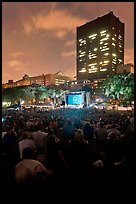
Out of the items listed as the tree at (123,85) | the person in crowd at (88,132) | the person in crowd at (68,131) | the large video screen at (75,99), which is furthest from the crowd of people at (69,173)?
the large video screen at (75,99)

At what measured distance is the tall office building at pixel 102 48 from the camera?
581ft

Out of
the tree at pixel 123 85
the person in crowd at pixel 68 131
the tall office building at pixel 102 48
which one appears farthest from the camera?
the tall office building at pixel 102 48

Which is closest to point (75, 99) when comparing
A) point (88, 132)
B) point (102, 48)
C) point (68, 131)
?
point (88, 132)

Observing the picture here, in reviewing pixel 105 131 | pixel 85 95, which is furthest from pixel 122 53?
pixel 105 131

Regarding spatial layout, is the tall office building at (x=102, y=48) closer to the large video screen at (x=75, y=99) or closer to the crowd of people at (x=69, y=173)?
the large video screen at (x=75, y=99)

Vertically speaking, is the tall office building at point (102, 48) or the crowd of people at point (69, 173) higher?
the tall office building at point (102, 48)

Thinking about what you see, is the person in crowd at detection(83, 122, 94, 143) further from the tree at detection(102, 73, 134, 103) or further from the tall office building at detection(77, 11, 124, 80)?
the tall office building at detection(77, 11, 124, 80)

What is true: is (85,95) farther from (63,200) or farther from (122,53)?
(122,53)

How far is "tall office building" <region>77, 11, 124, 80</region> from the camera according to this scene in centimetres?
17700

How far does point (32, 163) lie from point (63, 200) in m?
1.27

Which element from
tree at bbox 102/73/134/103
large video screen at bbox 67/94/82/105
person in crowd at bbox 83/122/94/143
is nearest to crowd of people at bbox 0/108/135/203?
person in crowd at bbox 83/122/94/143

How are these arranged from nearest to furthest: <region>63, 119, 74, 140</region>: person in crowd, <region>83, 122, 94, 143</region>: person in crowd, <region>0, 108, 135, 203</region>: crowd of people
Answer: <region>0, 108, 135, 203</region>: crowd of people
<region>63, 119, 74, 140</region>: person in crowd
<region>83, 122, 94, 143</region>: person in crowd

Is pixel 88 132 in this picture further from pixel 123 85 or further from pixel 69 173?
pixel 123 85

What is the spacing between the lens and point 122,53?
191 meters
